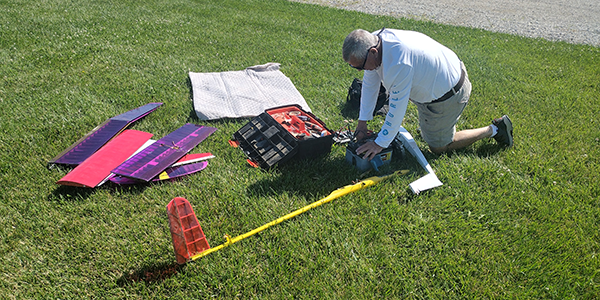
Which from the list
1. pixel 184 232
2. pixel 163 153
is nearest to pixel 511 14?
pixel 163 153

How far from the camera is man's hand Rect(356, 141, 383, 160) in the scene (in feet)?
11.5

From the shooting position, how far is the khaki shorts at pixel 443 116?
3844 millimetres

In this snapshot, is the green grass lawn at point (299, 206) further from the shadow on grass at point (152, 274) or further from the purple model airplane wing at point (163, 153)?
the purple model airplane wing at point (163, 153)

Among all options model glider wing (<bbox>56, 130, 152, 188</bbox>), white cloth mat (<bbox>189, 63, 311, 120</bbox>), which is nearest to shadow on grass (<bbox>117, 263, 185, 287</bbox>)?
model glider wing (<bbox>56, 130, 152, 188</bbox>)

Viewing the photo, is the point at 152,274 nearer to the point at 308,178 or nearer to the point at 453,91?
the point at 308,178

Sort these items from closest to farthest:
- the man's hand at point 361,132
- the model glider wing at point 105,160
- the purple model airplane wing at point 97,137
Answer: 1. the model glider wing at point 105,160
2. the purple model airplane wing at point 97,137
3. the man's hand at point 361,132

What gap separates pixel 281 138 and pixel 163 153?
4.30 feet

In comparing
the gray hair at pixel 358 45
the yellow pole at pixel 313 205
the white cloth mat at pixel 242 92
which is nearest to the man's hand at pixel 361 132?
the yellow pole at pixel 313 205

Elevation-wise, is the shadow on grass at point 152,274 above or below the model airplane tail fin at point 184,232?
below

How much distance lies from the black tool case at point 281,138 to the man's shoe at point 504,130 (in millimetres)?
2150

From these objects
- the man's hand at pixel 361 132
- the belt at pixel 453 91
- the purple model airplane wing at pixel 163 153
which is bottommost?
the purple model airplane wing at pixel 163 153

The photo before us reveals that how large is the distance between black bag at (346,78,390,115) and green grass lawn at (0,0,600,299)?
0.67 feet

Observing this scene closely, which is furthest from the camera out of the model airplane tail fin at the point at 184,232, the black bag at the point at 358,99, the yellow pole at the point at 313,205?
the black bag at the point at 358,99

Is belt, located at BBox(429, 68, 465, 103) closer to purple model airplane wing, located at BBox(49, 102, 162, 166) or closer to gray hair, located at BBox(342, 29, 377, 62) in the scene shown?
gray hair, located at BBox(342, 29, 377, 62)
